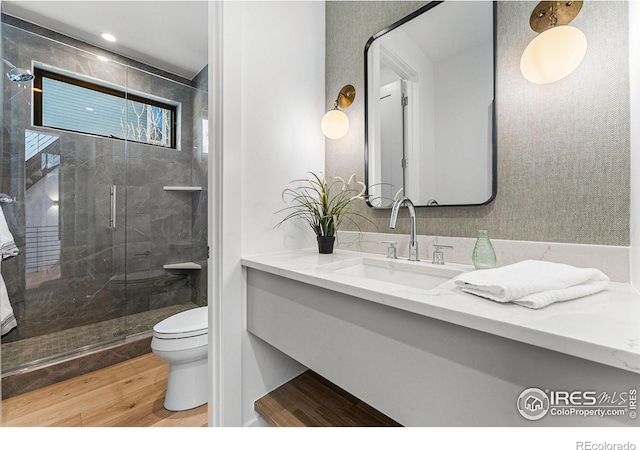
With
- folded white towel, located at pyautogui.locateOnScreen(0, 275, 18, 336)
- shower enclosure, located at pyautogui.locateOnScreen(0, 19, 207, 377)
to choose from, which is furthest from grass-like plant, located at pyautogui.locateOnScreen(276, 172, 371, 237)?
folded white towel, located at pyautogui.locateOnScreen(0, 275, 18, 336)

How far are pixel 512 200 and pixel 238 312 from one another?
1117 millimetres

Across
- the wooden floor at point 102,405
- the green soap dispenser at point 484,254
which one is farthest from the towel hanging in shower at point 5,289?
the green soap dispenser at point 484,254

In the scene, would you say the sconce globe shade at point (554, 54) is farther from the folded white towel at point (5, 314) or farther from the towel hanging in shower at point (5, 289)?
the folded white towel at point (5, 314)

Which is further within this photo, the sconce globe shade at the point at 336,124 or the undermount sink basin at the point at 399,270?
the sconce globe shade at the point at 336,124

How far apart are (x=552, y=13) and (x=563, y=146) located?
40 cm

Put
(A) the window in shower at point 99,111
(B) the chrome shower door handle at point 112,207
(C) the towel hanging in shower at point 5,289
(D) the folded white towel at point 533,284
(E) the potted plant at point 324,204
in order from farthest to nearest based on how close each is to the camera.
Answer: (B) the chrome shower door handle at point 112,207
(A) the window in shower at point 99,111
(C) the towel hanging in shower at point 5,289
(E) the potted plant at point 324,204
(D) the folded white towel at point 533,284

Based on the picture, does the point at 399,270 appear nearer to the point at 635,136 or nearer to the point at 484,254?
the point at 484,254

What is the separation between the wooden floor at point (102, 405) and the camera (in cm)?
132

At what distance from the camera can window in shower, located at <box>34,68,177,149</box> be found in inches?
75.6

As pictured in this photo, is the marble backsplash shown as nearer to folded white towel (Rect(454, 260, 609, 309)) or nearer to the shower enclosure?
folded white towel (Rect(454, 260, 609, 309))

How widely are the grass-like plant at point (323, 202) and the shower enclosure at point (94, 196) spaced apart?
139 centimetres

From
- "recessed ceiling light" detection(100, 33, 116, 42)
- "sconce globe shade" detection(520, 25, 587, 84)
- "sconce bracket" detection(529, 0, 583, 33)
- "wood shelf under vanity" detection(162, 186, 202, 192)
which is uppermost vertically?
"recessed ceiling light" detection(100, 33, 116, 42)

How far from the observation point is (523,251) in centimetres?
92

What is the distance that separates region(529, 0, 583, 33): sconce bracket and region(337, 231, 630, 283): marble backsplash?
679mm
